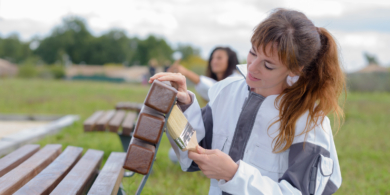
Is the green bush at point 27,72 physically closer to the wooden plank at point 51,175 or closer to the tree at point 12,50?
the tree at point 12,50

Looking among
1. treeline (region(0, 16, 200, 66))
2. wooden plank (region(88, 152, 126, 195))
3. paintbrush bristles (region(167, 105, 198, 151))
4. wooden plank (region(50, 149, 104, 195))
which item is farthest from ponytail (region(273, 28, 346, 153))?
treeline (region(0, 16, 200, 66))

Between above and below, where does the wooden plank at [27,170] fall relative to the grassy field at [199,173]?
above

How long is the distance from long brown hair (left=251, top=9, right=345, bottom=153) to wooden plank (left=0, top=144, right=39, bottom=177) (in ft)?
4.18

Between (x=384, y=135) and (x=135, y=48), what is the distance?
200ft

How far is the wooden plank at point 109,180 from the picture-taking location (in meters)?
1.26

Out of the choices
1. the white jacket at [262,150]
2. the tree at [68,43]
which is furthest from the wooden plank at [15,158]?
the tree at [68,43]

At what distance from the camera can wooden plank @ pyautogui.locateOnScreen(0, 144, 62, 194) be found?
1.25m

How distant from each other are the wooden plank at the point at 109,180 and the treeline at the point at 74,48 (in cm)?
5057

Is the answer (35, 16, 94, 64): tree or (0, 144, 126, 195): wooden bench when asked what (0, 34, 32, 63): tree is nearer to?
(35, 16, 94, 64): tree

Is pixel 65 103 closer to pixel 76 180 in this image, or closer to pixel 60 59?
pixel 76 180

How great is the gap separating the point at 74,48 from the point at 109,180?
59.3 metres

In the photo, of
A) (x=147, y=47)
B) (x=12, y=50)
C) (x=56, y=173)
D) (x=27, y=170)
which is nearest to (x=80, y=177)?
(x=56, y=173)

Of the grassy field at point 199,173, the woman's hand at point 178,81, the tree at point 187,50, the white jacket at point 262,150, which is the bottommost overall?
the tree at point 187,50

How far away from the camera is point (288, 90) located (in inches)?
54.5
